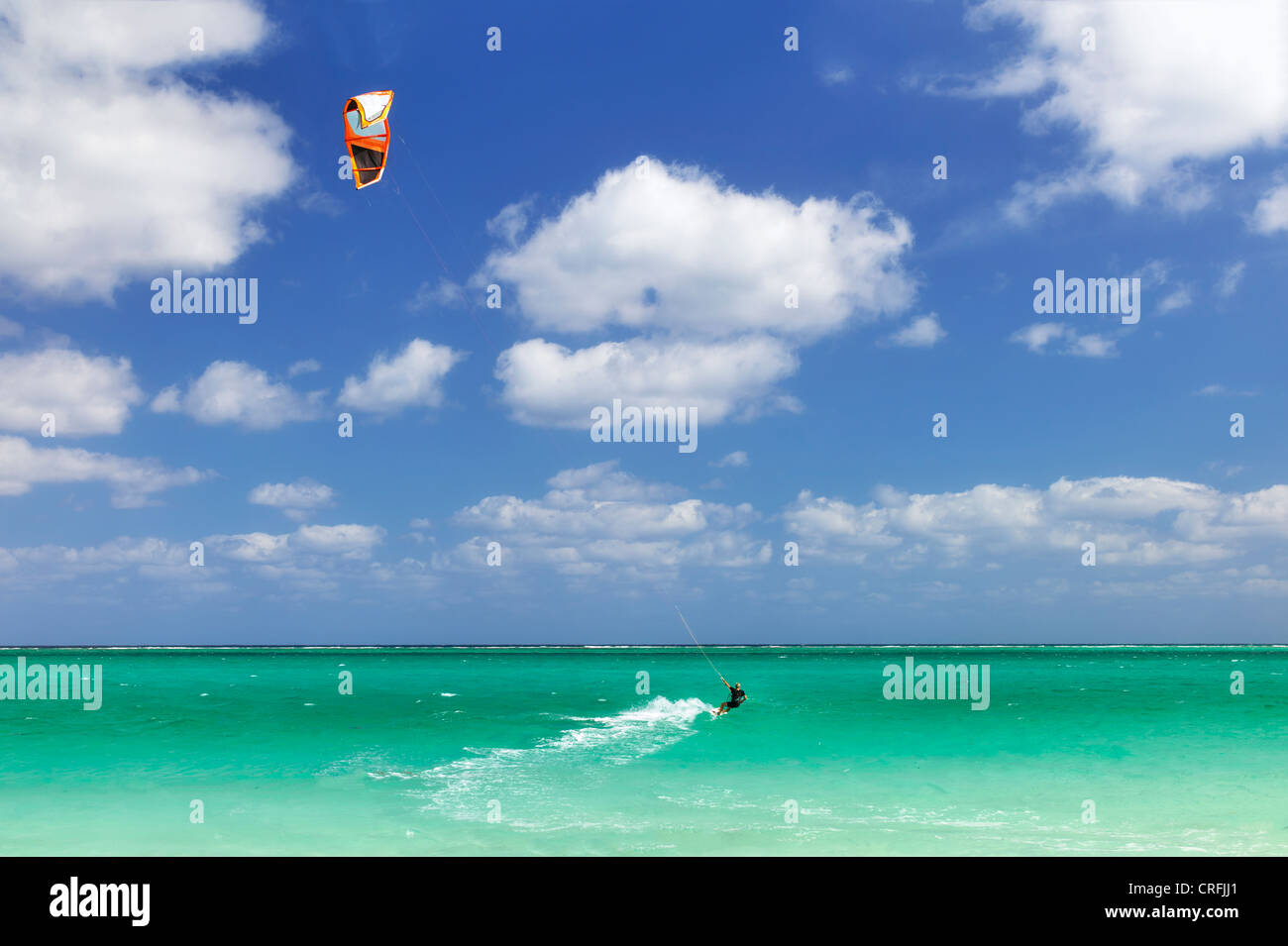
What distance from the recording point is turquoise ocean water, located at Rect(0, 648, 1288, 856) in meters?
14.2

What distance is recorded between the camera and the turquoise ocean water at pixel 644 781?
1425cm

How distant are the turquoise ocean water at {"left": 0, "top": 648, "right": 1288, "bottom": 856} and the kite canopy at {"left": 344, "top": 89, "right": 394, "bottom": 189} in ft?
40.5

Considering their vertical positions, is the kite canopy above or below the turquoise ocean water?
above

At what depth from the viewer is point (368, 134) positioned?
15594mm

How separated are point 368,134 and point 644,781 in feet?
49.5

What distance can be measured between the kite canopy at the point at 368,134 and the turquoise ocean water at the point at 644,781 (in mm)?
12343

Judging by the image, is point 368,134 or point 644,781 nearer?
point 368,134

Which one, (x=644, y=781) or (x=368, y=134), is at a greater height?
(x=368, y=134)

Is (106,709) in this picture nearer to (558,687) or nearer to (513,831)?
(558,687)

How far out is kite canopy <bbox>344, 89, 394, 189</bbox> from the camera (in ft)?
50.4

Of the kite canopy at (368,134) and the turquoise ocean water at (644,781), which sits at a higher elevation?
the kite canopy at (368,134)
